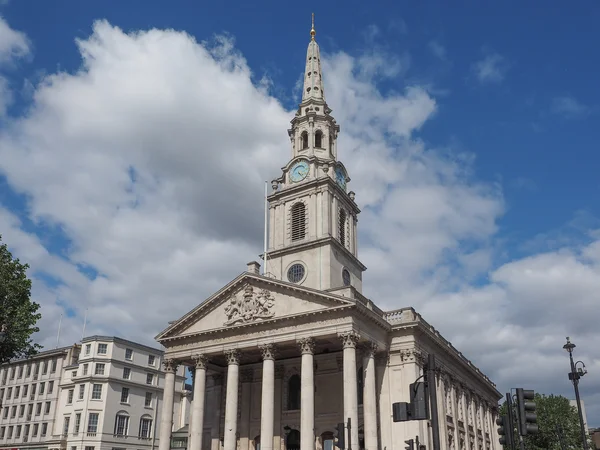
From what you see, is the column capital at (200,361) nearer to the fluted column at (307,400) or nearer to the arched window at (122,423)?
the fluted column at (307,400)

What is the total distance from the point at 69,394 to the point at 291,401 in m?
33.4

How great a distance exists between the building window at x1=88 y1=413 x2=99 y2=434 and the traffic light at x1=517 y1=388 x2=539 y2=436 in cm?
5774

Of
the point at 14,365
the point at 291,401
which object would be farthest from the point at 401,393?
the point at 14,365

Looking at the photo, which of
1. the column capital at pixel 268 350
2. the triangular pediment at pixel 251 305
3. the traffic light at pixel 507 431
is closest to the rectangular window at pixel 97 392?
the triangular pediment at pixel 251 305

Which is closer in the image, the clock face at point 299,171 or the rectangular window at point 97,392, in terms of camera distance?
the clock face at point 299,171

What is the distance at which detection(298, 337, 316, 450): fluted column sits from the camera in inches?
1410

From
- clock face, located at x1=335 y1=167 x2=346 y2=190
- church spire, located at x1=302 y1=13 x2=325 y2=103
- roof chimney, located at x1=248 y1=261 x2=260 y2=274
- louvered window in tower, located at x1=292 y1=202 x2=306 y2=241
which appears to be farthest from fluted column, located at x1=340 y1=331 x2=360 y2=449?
church spire, located at x1=302 y1=13 x2=325 y2=103

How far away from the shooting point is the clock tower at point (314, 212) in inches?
1951

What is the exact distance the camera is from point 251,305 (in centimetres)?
4228

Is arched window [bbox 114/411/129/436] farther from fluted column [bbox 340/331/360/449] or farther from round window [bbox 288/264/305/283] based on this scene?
fluted column [bbox 340/331/360/449]

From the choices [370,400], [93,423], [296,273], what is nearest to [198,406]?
[370,400]

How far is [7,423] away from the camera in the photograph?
2849 inches

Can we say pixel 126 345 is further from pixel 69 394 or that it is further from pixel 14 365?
pixel 14 365

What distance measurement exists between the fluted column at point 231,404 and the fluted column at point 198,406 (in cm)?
212
